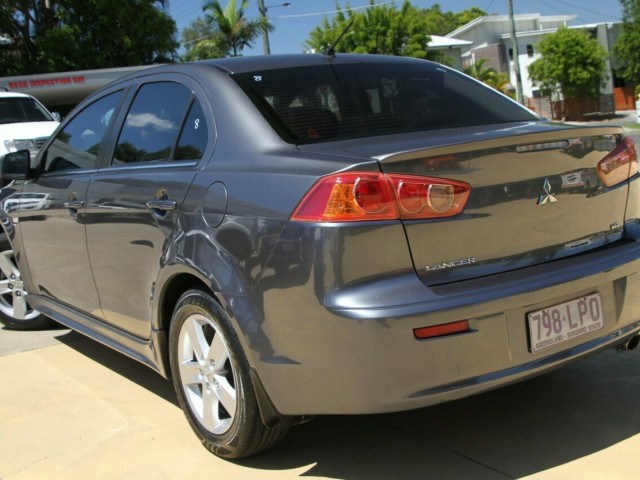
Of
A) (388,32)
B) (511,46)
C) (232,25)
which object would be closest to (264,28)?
(232,25)

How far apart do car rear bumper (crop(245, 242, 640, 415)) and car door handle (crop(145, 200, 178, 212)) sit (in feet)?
2.41

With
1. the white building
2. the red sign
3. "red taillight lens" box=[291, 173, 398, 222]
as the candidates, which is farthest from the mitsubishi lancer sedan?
the white building

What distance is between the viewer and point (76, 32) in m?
27.4

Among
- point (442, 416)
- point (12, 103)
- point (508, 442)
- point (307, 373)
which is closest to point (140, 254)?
point (307, 373)

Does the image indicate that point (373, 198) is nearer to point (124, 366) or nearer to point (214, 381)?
point (214, 381)

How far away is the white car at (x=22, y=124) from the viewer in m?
12.3

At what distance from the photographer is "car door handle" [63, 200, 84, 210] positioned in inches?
156

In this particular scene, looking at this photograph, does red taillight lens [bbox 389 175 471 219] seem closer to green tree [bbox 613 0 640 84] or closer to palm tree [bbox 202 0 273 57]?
palm tree [bbox 202 0 273 57]

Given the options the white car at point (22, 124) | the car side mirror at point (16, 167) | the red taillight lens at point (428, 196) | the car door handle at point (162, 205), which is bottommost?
the red taillight lens at point (428, 196)

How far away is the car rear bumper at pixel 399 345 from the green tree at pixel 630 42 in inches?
1682

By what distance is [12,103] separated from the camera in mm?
13516

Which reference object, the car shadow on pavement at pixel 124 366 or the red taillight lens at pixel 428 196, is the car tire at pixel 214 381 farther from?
the red taillight lens at pixel 428 196

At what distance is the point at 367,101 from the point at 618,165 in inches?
42.5

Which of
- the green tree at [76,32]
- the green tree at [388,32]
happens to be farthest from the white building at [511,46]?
the green tree at [76,32]
